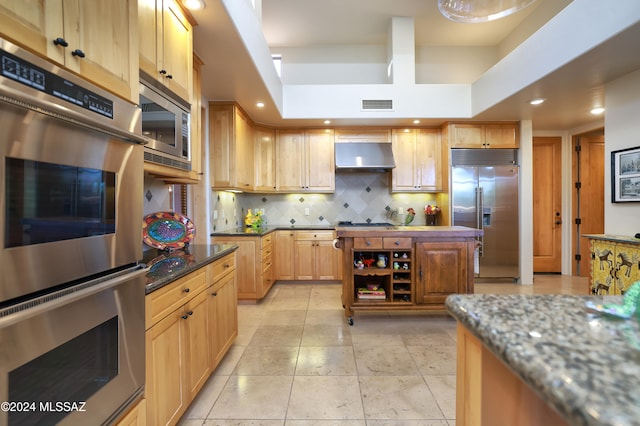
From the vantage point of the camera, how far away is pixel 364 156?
14.2 ft

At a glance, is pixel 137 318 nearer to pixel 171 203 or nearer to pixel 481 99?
pixel 171 203

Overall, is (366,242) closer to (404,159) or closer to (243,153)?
(243,153)

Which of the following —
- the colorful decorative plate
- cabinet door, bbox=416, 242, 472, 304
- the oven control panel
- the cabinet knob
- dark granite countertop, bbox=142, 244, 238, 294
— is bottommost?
cabinet door, bbox=416, 242, 472, 304

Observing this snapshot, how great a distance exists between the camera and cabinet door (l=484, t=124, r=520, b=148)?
13.8 ft

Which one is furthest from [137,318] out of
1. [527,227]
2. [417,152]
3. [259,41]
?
[527,227]

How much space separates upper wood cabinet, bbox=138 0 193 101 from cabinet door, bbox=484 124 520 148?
4.19 meters

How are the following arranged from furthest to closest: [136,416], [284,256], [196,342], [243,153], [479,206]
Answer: [284,256]
[479,206]
[243,153]
[196,342]
[136,416]

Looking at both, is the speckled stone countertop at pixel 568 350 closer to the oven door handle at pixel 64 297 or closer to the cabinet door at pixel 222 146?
the oven door handle at pixel 64 297

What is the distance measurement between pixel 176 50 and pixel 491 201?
4.42 metres

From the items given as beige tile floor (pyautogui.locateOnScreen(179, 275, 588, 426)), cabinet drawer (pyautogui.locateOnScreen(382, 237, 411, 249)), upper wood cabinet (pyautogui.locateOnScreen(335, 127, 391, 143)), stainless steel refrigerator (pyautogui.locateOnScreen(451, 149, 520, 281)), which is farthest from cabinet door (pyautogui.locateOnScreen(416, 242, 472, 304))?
upper wood cabinet (pyautogui.locateOnScreen(335, 127, 391, 143))

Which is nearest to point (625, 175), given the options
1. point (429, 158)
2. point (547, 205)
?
point (547, 205)

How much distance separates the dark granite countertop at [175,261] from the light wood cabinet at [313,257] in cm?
211

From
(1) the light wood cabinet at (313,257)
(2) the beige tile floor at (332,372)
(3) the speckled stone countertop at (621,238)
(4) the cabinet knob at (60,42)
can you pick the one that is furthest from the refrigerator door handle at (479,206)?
(4) the cabinet knob at (60,42)

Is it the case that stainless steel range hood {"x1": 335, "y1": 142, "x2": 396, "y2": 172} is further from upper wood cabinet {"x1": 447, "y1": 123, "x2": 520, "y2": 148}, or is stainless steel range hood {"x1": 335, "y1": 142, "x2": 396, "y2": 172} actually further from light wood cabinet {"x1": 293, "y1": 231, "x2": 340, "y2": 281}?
light wood cabinet {"x1": 293, "y1": 231, "x2": 340, "y2": 281}
